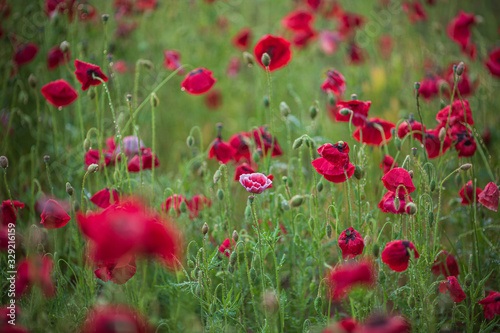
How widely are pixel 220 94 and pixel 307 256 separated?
206 cm

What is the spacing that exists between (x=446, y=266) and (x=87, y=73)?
1368mm

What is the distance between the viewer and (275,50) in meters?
1.74

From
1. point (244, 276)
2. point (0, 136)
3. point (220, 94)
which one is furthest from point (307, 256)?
point (220, 94)

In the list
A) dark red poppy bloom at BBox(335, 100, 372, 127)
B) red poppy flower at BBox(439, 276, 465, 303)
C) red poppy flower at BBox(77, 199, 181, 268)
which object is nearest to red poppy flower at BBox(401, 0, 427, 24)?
dark red poppy bloom at BBox(335, 100, 372, 127)

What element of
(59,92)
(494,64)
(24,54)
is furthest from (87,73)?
(494,64)

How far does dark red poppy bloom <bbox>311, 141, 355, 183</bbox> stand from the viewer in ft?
4.23

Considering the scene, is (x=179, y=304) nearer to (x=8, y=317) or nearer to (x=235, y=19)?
(x=8, y=317)

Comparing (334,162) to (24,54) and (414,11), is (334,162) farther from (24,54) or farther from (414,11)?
(414,11)

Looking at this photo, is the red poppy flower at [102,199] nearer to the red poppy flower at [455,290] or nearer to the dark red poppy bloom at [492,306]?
the red poppy flower at [455,290]

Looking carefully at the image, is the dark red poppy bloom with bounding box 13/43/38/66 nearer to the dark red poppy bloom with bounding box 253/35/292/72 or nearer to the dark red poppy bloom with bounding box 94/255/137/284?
the dark red poppy bloom with bounding box 253/35/292/72

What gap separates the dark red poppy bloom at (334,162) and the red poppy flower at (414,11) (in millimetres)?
1939

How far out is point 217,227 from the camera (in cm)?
164

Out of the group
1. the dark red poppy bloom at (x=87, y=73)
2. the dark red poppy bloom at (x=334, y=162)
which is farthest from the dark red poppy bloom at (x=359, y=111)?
the dark red poppy bloom at (x=87, y=73)

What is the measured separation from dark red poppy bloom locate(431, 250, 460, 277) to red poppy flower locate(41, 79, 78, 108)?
1.41 meters
